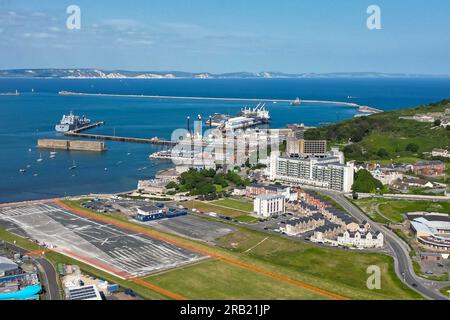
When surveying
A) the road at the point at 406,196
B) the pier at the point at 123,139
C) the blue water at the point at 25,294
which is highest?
the pier at the point at 123,139

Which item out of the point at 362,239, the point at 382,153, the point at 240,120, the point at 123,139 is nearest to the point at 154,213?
the point at 362,239

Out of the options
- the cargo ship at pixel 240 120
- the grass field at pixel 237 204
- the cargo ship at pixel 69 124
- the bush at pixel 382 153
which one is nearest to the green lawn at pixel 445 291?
the grass field at pixel 237 204

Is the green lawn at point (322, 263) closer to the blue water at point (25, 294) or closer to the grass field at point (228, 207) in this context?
the grass field at point (228, 207)

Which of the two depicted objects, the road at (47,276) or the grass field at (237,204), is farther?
the grass field at (237,204)
